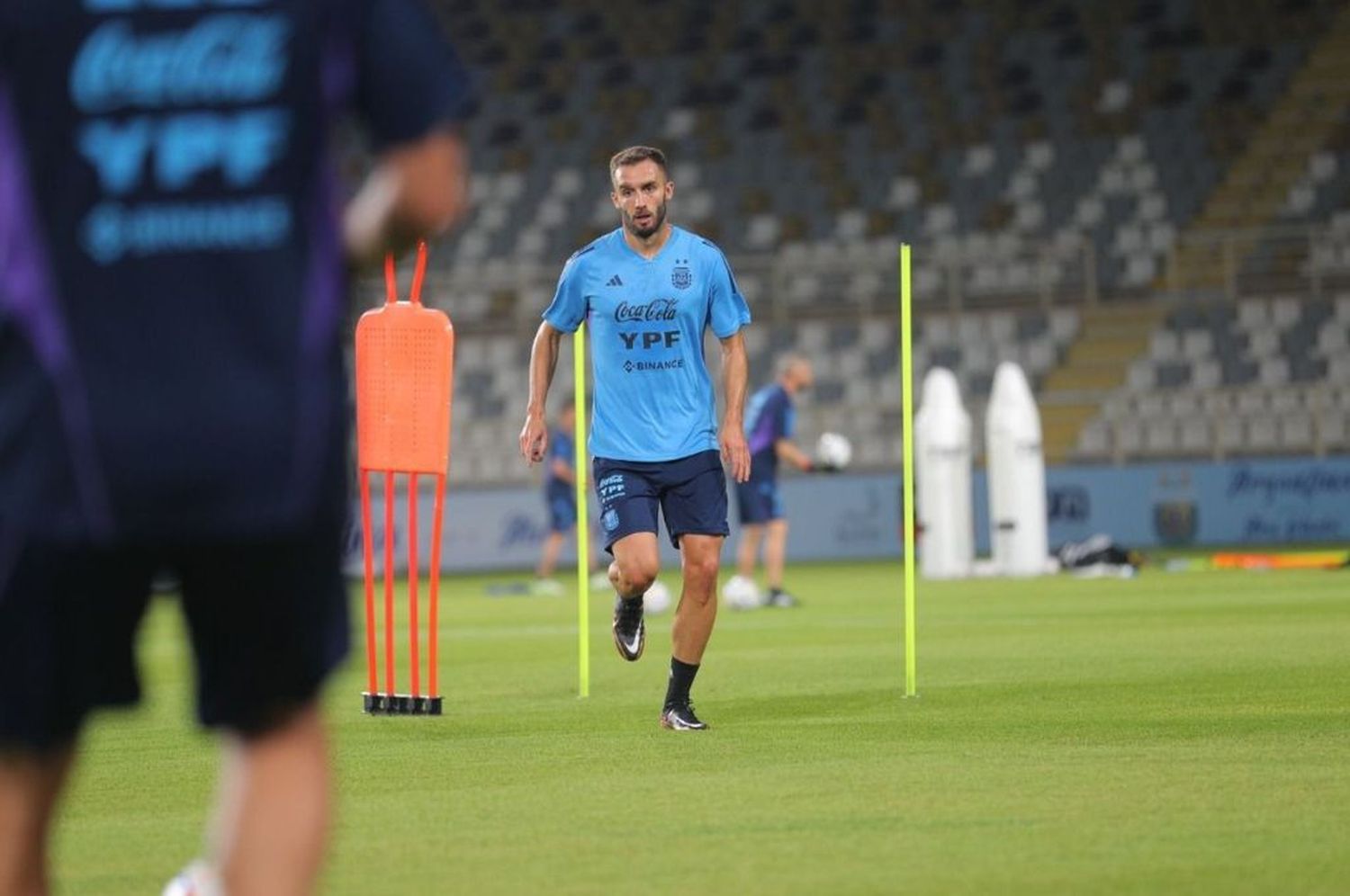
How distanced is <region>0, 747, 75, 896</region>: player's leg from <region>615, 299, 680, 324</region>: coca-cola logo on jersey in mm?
6497

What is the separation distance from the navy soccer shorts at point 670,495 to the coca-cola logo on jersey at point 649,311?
0.57 meters

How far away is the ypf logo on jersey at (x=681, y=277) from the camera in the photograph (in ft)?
32.4

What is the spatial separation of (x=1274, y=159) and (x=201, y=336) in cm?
3223

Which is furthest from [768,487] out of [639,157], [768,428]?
[639,157]

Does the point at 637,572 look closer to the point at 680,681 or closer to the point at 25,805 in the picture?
the point at 680,681

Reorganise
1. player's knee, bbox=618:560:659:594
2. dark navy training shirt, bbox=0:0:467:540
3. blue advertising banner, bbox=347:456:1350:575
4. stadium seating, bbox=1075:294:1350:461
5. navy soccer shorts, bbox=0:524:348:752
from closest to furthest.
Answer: dark navy training shirt, bbox=0:0:467:540, navy soccer shorts, bbox=0:524:348:752, player's knee, bbox=618:560:659:594, blue advertising banner, bbox=347:456:1350:575, stadium seating, bbox=1075:294:1350:461

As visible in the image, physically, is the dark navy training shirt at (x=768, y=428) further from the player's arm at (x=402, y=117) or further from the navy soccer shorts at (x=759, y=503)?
the player's arm at (x=402, y=117)

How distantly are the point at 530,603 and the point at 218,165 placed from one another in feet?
62.1

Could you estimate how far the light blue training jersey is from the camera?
9.82m

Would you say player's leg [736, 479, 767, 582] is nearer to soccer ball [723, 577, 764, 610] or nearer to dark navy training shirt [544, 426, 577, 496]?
soccer ball [723, 577, 764, 610]

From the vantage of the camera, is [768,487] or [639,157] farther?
[768,487]

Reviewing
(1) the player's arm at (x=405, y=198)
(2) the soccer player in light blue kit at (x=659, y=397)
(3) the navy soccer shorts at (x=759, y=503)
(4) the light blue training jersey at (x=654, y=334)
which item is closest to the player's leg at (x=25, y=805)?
(1) the player's arm at (x=405, y=198)

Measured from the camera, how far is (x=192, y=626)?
338cm

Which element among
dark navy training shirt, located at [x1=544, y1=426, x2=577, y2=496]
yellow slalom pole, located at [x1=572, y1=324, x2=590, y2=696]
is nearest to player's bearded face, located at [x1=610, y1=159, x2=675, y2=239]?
yellow slalom pole, located at [x1=572, y1=324, x2=590, y2=696]
